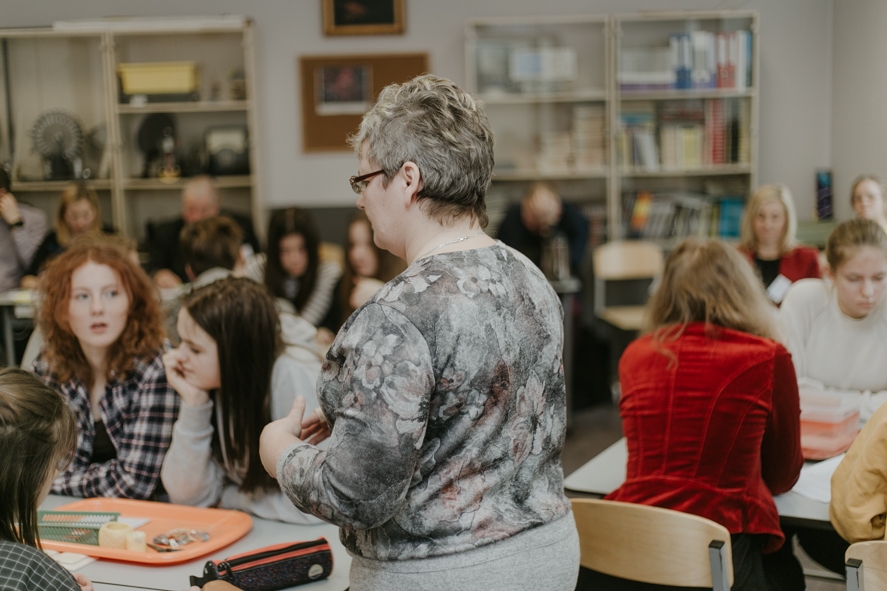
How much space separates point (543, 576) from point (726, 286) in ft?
3.46

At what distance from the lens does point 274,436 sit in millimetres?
1181

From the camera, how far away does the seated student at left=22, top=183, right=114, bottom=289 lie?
11.3ft

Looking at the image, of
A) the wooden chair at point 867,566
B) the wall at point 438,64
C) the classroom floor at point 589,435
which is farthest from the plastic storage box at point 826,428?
the wall at point 438,64

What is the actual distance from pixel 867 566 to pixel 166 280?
12.5ft

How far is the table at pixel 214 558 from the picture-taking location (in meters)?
1.55

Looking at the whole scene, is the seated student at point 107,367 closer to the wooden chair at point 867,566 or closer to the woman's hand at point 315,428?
the woman's hand at point 315,428

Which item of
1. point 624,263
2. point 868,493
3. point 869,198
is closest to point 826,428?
point 868,493

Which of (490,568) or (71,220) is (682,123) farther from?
(490,568)

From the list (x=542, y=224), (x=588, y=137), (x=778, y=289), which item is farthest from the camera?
(x=588, y=137)

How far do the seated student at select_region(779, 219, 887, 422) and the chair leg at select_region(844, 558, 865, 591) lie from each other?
91cm

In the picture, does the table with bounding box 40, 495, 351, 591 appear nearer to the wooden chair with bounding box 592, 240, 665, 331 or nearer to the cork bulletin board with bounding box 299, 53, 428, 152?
the wooden chair with bounding box 592, 240, 665, 331

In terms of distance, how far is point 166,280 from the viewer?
461 centimetres

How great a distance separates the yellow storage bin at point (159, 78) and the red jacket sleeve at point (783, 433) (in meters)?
4.43

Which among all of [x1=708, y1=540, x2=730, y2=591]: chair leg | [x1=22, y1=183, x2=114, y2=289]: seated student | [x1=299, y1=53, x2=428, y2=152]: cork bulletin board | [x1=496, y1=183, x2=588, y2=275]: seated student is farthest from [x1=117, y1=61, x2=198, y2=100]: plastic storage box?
[x1=708, y1=540, x2=730, y2=591]: chair leg
